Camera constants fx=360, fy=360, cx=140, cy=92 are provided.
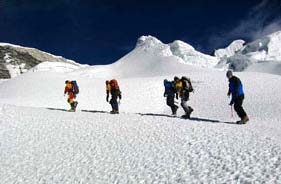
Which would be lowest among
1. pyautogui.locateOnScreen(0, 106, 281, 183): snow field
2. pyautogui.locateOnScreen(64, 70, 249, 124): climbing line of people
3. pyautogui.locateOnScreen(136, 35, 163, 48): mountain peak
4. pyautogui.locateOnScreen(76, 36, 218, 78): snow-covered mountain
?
pyautogui.locateOnScreen(0, 106, 281, 183): snow field

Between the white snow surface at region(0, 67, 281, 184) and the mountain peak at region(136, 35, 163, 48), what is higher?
the mountain peak at region(136, 35, 163, 48)

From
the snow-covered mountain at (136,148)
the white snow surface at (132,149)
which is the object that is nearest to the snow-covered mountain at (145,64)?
the snow-covered mountain at (136,148)

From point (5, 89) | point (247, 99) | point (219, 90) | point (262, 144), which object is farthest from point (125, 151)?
point (5, 89)

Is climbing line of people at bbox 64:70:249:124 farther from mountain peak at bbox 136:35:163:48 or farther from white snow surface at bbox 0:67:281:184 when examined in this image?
mountain peak at bbox 136:35:163:48

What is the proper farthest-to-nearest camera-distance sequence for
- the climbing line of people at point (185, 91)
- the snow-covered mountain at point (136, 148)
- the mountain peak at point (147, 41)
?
the mountain peak at point (147, 41) → the climbing line of people at point (185, 91) → the snow-covered mountain at point (136, 148)

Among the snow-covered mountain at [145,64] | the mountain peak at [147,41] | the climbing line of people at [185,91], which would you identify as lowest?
the climbing line of people at [185,91]

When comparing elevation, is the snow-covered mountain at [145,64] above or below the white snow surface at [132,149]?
above

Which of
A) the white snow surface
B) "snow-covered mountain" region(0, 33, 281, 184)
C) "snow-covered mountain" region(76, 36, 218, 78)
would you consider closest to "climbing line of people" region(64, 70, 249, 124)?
the white snow surface

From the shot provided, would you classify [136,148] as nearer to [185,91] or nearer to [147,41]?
[185,91]

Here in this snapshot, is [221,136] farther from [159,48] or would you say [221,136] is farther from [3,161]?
[159,48]

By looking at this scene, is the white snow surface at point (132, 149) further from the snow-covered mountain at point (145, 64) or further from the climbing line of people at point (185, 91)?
the snow-covered mountain at point (145, 64)

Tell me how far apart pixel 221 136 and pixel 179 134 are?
179cm

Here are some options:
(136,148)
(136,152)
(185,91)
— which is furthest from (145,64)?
(136,152)

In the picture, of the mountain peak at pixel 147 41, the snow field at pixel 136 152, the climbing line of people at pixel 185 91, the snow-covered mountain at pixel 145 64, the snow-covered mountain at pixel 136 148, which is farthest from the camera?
the mountain peak at pixel 147 41
